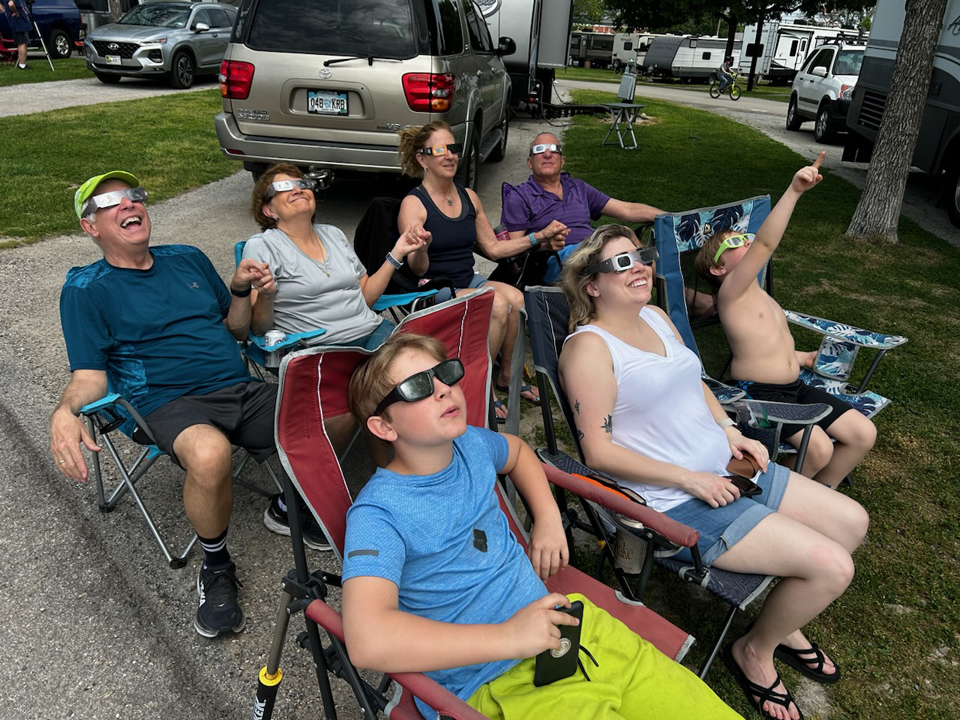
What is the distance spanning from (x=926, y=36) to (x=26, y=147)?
1041cm

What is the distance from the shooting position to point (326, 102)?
604cm

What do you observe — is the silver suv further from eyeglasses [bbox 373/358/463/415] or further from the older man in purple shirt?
eyeglasses [bbox 373/358/463/415]

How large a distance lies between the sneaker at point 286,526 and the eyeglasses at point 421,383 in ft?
4.20

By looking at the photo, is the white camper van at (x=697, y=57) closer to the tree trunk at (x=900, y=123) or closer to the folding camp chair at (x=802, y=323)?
the tree trunk at (x=900, y=123)

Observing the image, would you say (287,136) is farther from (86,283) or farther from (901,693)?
(901,693)

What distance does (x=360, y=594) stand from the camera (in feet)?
5.28

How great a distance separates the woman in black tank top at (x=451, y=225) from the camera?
3.94m

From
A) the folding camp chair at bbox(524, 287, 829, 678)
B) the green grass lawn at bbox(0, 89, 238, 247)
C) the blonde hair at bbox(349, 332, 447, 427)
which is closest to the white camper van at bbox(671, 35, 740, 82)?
the green grass lawn at bbox(0, 89, 238, 247)

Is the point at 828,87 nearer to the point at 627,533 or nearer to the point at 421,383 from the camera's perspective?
the point at 627,533

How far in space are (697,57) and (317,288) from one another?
36.0 m

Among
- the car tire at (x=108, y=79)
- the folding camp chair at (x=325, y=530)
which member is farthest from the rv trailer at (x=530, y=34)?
the folding camp chair at (x=325, y=530)

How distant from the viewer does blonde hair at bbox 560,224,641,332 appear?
264 centimetres

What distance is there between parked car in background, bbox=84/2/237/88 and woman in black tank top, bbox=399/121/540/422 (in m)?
13.0

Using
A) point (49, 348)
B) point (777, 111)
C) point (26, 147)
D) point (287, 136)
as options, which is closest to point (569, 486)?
point (49, 348)
